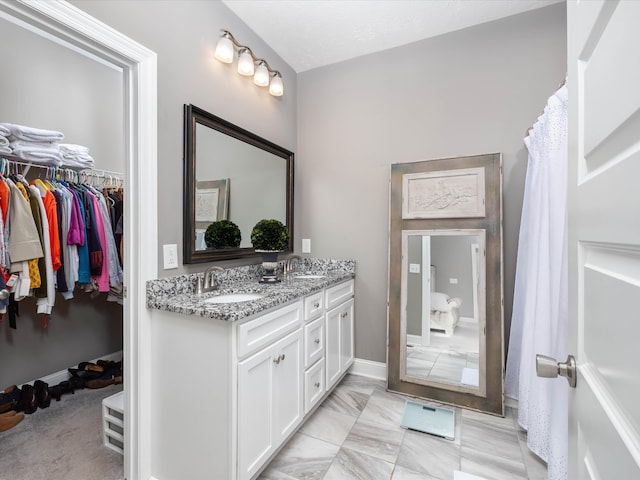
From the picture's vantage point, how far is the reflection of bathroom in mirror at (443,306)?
7.14ft

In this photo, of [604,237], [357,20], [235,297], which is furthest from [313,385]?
[357,20]

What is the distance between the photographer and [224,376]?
1.30 metres

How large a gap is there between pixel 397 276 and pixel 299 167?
1.33 metres

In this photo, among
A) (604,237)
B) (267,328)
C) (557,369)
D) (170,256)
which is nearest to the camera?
(604,237)

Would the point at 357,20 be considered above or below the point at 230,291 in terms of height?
above

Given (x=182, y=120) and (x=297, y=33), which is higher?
(x=297, y=33)

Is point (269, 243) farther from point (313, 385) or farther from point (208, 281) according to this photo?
point (313, 385)

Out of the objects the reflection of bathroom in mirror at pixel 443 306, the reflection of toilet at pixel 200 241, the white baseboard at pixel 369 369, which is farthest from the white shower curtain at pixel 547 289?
the reflection of toilet at pixel 200 241

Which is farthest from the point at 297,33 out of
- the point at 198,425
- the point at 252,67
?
the point at 198,425

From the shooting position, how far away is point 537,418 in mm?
1647

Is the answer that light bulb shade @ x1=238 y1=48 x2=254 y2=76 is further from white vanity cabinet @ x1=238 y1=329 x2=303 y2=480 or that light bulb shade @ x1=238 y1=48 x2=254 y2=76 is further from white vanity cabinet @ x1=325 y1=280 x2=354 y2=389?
white vanity cabinet @ x1=238 y1=329 x2=303 y2=480

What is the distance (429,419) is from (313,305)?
1069 millimetres

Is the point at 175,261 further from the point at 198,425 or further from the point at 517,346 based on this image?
the point at 517,346

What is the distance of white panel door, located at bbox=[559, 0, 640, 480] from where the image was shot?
41 centimetres
